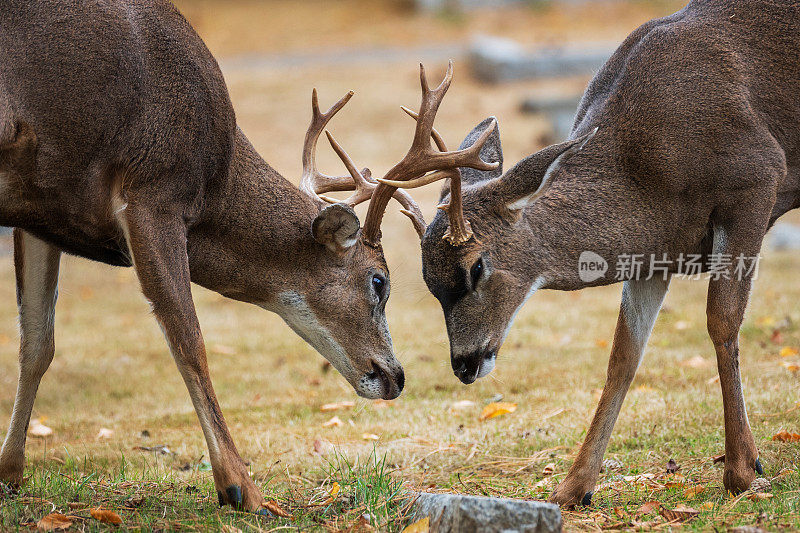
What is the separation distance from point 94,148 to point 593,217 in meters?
2.69

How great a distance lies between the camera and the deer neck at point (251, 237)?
5375 mm

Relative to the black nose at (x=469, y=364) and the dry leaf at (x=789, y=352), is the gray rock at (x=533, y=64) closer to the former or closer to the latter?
the dry leaf at (x=789, y=352)

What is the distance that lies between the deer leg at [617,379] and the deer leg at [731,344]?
0.45m

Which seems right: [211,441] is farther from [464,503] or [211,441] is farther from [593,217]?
[593,217]

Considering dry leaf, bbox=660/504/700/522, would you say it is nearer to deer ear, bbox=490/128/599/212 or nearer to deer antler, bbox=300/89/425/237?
deer ear, bbox=490/128/599/212

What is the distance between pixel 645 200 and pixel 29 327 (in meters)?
3.63

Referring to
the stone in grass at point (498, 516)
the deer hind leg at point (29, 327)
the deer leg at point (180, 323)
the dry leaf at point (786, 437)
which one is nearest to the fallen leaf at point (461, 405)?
the dry leaf at point (786, 437)

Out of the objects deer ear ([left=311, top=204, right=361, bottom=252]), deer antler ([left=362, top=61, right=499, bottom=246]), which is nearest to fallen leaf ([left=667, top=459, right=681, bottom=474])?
deer antler ([left=362, top=61, right=499, bottom=246])

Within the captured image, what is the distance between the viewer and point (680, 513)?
4578 mm

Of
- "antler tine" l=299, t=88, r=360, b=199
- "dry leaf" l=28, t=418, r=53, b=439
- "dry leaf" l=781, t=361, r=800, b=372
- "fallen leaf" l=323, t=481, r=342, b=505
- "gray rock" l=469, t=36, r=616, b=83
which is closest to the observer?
"fallen leaf" l=323, t=481, r=342, b=505

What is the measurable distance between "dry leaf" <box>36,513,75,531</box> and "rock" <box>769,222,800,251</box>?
1045cm

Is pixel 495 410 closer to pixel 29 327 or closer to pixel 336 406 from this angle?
pixel 336 406

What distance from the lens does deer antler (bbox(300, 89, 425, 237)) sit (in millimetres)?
5824

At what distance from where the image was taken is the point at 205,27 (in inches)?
1283
